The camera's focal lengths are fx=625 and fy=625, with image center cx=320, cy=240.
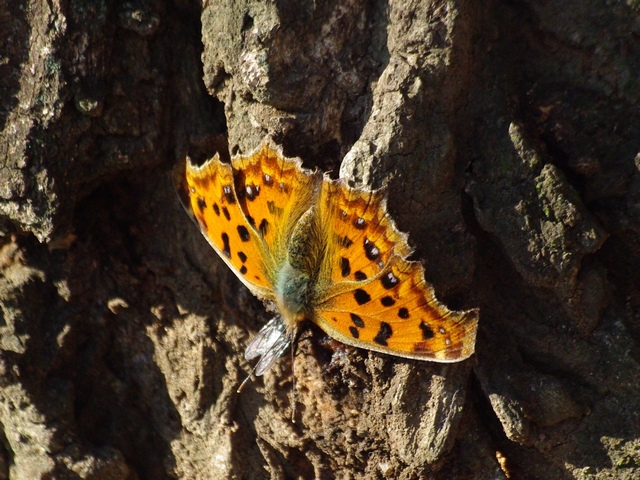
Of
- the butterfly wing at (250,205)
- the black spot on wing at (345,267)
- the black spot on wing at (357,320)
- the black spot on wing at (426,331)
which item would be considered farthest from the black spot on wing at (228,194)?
the black spot on wing at (426,331)

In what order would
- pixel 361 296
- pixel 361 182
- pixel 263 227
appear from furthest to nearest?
pixel 263 227 < pixel 361 296 < pixel 361 182

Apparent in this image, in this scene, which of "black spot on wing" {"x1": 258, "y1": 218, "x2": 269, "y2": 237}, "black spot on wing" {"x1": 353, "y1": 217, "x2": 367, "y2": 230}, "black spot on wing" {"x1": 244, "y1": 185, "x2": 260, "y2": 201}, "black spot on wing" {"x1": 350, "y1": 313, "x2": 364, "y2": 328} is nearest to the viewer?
"black spot on wing" {"x1": 353, "y1": 217, "x2": 367, "y2": 230}

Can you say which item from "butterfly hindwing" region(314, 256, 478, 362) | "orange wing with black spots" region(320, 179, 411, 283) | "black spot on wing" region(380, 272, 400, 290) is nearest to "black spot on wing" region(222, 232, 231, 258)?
"orange wing with black spots" region(320, 179, 411, 283)

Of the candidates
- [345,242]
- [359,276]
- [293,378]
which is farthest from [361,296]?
[293,378]

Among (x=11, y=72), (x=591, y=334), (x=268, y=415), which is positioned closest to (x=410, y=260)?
(x=591, y=334)

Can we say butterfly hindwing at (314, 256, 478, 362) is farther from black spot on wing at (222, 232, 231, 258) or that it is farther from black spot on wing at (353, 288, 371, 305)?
black spot on wing at (222, 232, 231, 258)

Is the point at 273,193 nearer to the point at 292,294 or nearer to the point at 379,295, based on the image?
the point at 292,294
